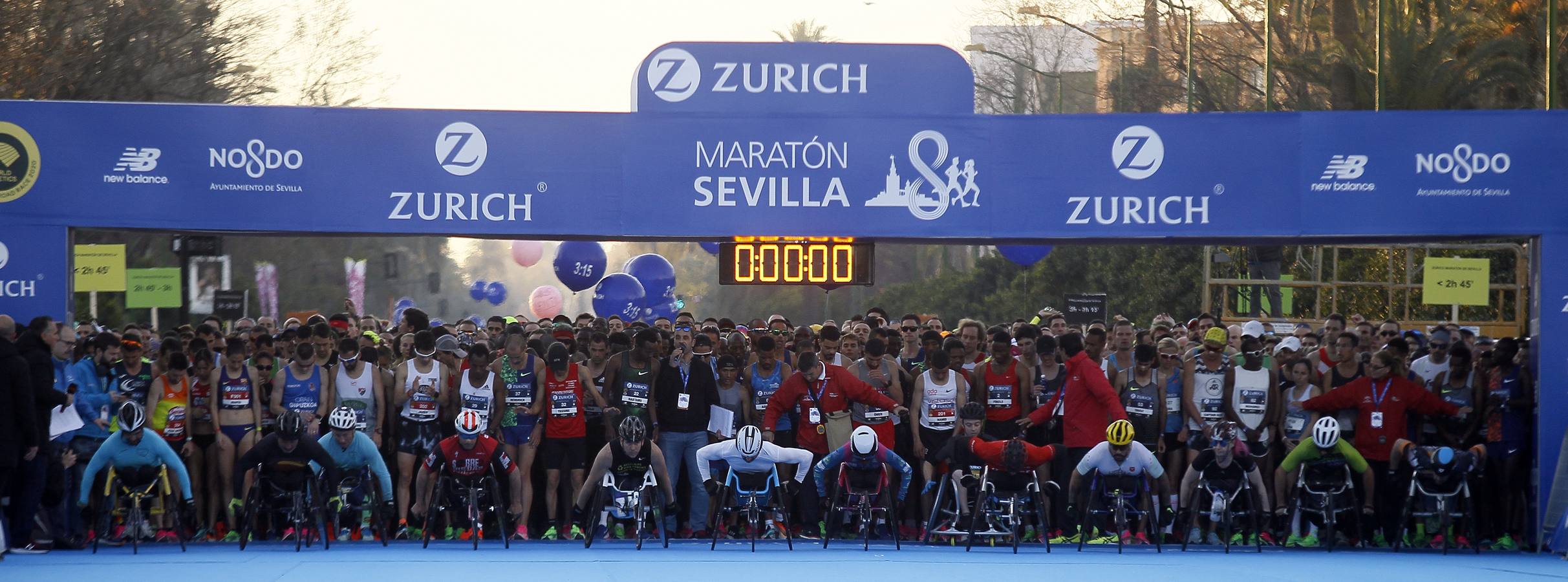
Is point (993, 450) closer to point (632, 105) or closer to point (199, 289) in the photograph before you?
point (632, 105)

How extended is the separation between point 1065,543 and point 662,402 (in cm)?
369

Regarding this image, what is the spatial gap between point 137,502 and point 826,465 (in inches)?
218

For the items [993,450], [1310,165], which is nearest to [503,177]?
[993,450]

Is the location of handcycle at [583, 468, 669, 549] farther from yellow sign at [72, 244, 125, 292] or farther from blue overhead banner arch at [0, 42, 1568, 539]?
yellow sign at [72, 244, 125, 292]

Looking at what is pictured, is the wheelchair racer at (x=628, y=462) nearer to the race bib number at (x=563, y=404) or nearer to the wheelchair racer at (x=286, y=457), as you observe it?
the race bib number at (x=563, y=404)

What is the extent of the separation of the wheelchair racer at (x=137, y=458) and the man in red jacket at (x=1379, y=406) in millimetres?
9416

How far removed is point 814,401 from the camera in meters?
13.5

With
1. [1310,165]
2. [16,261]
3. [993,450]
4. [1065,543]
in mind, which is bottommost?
[1065,543]

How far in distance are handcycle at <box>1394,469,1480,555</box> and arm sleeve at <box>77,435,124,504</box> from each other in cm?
1045

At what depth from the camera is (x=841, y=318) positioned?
2452 inches

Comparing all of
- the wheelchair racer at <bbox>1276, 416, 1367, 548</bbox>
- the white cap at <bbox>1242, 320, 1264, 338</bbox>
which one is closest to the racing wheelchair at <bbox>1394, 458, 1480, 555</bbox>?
the wheelchair racer at <bbox>1276, 416, 1367, 548</bbox>

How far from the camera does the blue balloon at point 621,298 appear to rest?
3125cm

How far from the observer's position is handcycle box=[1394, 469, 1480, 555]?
12.8 metres

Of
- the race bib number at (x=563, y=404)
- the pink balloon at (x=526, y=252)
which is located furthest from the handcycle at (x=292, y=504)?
the pink balloon at (x=526, y=252)
